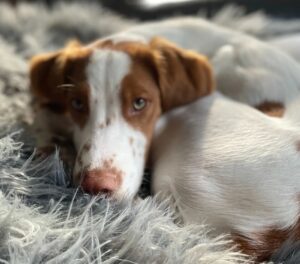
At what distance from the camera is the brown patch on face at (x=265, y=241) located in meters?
0.95

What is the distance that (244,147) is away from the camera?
3.46ft

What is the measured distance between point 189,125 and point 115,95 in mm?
147

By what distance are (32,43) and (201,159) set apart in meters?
0.83

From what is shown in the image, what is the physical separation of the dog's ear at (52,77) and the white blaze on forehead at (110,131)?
78 millimetres

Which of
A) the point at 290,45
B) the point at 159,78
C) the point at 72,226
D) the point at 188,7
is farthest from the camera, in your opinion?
the point at 188,7

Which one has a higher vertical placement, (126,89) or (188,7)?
(126,89)

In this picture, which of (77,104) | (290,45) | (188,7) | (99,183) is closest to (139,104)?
(77,104)

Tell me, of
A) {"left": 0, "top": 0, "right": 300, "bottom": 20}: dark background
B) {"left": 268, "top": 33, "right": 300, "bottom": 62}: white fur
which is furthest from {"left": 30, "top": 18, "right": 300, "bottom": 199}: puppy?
{"left": 0, "top": 0, "right": 300, "bottom": 20}: dark background

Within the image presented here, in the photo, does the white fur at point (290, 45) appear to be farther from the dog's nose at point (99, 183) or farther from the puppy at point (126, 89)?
the dog's nose at point (99, 183)

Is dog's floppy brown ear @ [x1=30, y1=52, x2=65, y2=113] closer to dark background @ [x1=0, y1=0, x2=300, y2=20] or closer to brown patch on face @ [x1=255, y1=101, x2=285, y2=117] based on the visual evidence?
brown patch on face @ [x1=255, y1=101, x2=285, y2=117]

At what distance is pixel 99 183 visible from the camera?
3.38ft

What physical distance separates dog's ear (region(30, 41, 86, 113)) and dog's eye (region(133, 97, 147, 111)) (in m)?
0.16

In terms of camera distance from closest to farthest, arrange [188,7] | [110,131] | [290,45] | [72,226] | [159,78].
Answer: [72,226] → [110,131] → [159,78] → [290,45] → [188,7]

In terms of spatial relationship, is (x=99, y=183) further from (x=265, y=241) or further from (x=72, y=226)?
(x=265, y=241)
